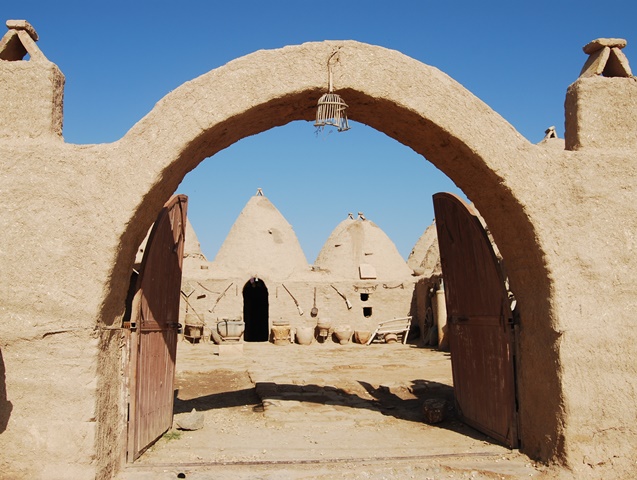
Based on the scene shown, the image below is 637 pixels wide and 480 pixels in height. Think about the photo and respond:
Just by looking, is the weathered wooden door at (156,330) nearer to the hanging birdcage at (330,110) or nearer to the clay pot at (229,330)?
the hanging birdcage at (330,110)

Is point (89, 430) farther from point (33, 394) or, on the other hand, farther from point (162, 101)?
point (162, 101)

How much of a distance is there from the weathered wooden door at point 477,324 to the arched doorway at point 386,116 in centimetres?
23

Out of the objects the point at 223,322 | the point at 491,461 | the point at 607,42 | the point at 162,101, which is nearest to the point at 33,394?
the point at 162,101

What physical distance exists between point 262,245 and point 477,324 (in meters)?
16.2

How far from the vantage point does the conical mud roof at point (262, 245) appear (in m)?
21.4

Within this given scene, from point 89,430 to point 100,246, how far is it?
1.31 meters

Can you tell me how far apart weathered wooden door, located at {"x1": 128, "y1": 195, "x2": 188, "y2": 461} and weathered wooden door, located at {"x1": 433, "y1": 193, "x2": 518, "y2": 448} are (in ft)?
9.65

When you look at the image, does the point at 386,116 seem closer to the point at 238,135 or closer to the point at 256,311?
the point at 238,135

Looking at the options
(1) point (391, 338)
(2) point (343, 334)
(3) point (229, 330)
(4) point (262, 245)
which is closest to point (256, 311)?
(4) point (262, 245)

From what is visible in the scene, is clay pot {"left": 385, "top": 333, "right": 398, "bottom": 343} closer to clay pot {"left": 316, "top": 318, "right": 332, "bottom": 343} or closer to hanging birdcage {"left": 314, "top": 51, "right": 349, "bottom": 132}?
clay pot {"left": 316, "top": 318, "right": 332, "bottom": 343}

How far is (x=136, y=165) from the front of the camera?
4516 mm

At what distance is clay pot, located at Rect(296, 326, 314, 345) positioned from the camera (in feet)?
57.4

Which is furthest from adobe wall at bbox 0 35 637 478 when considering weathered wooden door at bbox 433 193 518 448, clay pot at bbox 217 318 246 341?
clay pot at bbox 217 318 246 341

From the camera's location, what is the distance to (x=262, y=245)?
2172cm
